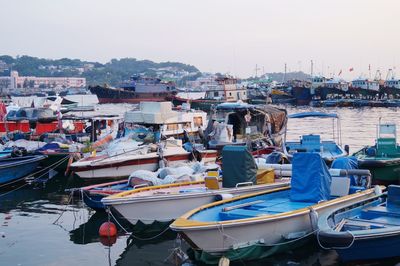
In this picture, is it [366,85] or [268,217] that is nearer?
[268,217]

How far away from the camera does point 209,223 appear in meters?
10.5

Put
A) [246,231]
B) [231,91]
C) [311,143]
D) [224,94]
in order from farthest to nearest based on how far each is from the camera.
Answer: [224,94] < [231,91] < [311,143] < [246,231]

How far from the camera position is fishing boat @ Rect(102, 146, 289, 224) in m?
13.2

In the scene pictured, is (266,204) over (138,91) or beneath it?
beneath

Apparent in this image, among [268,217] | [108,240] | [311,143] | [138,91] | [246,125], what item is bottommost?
[108,240]

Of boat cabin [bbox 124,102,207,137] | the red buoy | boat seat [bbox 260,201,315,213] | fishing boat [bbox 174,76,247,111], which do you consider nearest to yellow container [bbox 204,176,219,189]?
boat seat [bbox 260,201,315,213]

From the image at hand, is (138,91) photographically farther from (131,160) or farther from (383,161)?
(383,161)

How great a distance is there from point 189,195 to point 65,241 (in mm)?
3465

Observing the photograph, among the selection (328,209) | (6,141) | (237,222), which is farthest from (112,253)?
(6,141)

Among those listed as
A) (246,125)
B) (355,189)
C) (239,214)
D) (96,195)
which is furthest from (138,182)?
(246,125)

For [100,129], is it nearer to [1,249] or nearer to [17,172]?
[17,172]

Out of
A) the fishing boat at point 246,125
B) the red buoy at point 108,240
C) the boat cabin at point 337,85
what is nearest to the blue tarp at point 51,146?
the fishing boat at point 246,125

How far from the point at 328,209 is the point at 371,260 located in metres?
1.68

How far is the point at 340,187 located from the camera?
1342cm
